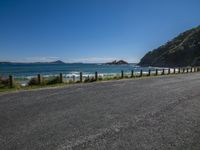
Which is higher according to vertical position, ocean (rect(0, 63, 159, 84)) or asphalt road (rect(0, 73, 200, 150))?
asphalt road (rect(0, 73, 200, 150))

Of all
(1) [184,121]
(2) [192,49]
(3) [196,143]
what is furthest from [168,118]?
(2) [192,49]

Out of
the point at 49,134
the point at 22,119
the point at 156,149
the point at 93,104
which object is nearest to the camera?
the point at 156,149

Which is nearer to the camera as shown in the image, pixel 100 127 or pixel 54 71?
pixel 100 127

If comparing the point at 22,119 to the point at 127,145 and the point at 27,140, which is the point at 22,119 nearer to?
the point at 27,140

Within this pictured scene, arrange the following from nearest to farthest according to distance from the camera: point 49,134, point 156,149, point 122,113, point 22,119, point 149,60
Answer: point 156,149
point 49,134
point 22,119
point 122,113
point 149,60

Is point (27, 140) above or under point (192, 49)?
under

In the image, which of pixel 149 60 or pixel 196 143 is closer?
pixel 196 143

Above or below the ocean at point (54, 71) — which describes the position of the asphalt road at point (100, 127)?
above

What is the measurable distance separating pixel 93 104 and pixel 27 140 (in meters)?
4.14

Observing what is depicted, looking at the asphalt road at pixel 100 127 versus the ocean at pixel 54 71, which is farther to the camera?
the ocean at pixel 54 71

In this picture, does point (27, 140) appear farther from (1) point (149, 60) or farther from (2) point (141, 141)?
(1) point (149, 60)

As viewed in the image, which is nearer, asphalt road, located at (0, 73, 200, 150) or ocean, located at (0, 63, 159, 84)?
asphalt road, located at (0, 73, 200, 150)

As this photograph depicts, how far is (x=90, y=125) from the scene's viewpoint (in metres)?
5.69

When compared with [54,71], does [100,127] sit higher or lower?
higher
